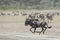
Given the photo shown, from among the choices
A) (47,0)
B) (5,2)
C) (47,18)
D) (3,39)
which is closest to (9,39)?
(3,39)

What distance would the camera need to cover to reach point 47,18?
31578 millimetres

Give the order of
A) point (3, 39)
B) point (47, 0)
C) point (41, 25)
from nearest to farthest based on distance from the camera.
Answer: point (3, 39), point (41, 25), point (47, 0)

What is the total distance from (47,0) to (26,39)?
76.1 m

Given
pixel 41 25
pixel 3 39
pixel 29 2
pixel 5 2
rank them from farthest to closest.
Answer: pixel 29 2
pixel 5 2
pixel 41 25
pixel 3 39

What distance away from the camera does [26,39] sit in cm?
1627

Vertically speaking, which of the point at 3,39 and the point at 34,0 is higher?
the point at 34,0

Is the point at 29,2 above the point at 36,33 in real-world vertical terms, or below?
above

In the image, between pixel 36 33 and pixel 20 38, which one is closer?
pixel 20 38

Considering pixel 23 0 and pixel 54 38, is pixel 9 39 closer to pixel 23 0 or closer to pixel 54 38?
pixel 54 38

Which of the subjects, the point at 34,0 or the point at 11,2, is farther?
the point at 34,0

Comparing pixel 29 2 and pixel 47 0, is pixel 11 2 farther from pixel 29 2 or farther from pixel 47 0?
pixel 47 0

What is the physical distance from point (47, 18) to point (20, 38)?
1522cm

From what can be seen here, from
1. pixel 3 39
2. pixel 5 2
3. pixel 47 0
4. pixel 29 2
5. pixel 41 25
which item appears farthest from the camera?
pixel 47 0

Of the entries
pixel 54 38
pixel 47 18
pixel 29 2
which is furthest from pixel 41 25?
pixel 29 2
